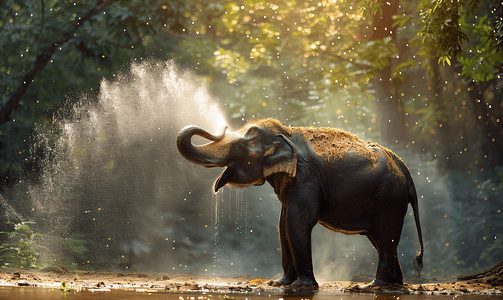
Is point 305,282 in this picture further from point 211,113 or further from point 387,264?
point 211,113

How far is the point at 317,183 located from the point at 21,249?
789 centimetres

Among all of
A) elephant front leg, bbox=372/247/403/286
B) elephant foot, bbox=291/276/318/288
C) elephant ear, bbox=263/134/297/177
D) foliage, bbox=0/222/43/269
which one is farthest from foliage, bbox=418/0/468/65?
foliage, bbox=0/222/43/269

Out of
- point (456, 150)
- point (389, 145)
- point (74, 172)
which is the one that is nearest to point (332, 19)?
point (389, 145)

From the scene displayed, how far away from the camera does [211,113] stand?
13023mm

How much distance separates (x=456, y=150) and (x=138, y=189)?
9.45 metres

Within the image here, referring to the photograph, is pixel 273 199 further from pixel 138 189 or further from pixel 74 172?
pixel 74 172

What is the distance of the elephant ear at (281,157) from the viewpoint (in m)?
4.86

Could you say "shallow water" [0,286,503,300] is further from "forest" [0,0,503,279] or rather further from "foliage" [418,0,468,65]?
"forest" [0,0,503,279]

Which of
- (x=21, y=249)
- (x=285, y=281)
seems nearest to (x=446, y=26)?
(x=285, y=281)

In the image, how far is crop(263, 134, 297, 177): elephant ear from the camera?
4859 mm

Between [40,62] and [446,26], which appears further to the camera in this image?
[40,62]

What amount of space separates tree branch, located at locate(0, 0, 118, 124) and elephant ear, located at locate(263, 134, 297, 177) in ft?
29.3

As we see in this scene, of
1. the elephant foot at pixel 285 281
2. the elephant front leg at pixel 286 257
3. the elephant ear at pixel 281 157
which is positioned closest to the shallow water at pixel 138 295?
the elephant foot at pixel 285 281

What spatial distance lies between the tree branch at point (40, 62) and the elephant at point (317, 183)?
8.57m
